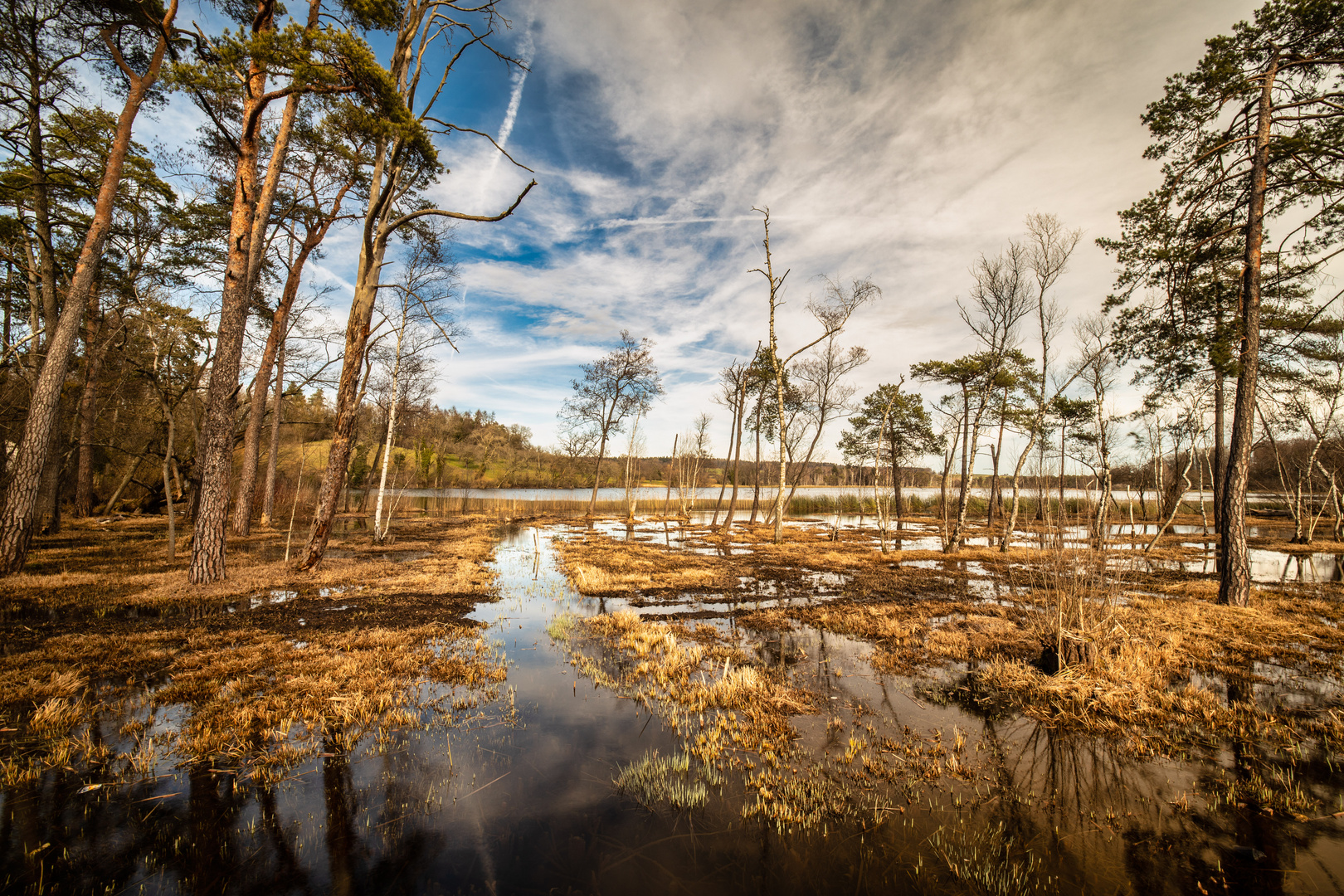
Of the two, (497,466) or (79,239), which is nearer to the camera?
(79,239)

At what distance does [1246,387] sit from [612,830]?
14.6 metres

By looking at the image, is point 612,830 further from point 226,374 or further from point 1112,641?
point 226,374

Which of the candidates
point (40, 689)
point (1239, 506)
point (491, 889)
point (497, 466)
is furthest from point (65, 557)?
point (497, 466)

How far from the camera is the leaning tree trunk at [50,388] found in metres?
8.39

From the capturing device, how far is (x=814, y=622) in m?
8.46

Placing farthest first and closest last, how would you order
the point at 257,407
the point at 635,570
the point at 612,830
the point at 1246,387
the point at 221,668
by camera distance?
the point at 257,407 → the point at 635,570 → the point at 1246,387 → the point at 221,668 → the point at 612,830

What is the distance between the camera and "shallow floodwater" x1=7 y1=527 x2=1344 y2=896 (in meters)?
2.67

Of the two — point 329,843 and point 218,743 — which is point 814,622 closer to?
point 329,843

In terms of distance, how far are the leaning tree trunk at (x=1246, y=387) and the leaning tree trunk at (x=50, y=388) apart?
2292 cm

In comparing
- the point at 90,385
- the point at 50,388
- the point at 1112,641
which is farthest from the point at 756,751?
the point at 90,385

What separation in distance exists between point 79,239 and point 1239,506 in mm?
34885

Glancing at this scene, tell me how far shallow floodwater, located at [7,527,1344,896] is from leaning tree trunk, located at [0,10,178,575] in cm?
937

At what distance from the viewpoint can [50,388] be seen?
879 centimetres

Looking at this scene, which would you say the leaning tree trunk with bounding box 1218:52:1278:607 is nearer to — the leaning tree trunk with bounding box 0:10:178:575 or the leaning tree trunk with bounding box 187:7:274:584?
the leaning tree trunk with bounding box 187:7:274:584
